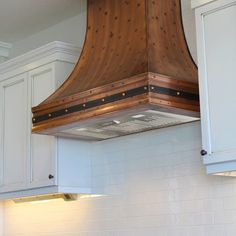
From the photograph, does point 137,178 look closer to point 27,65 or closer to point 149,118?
point 149,118

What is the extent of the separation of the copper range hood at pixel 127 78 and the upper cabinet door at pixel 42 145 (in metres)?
0.26

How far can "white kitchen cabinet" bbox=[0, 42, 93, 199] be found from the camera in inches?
152

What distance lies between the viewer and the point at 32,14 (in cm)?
442

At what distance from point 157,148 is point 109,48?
2.31 ft

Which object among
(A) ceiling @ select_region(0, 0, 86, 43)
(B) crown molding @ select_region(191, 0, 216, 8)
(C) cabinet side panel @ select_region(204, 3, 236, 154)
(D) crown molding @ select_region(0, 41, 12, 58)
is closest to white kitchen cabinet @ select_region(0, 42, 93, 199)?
(A) ceiling @ select_region(0, 0, 86, 43)

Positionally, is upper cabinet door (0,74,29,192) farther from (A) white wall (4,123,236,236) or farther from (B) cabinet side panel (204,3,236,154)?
(B) cabinet side panel (204,3,236,154)

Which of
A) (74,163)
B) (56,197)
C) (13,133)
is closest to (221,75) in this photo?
(74,163)

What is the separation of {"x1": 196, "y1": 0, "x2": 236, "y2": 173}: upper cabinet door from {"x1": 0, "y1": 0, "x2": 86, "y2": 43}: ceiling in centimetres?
143

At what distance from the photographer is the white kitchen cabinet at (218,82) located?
2863 mm

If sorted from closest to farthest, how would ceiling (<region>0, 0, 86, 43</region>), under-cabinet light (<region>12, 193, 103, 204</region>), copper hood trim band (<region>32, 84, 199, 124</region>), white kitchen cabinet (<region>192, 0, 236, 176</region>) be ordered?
white kitchen cabinet (<region>192, 0, 236, 176</region>), copper hood trim band (<region>32, 84, 199, 124</region>), under-cabinet light (<region>12, 193, 103, 204</region>), ceiling (<region>0, 0, 86, 43</region>)

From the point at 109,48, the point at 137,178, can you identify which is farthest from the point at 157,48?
the point at 137,178

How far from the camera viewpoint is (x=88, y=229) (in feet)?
13.2

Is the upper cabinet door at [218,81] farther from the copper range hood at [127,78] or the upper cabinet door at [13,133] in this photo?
the upper cabinet door at [13,133]

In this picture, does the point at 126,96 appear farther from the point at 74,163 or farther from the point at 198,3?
the point at 74,163
